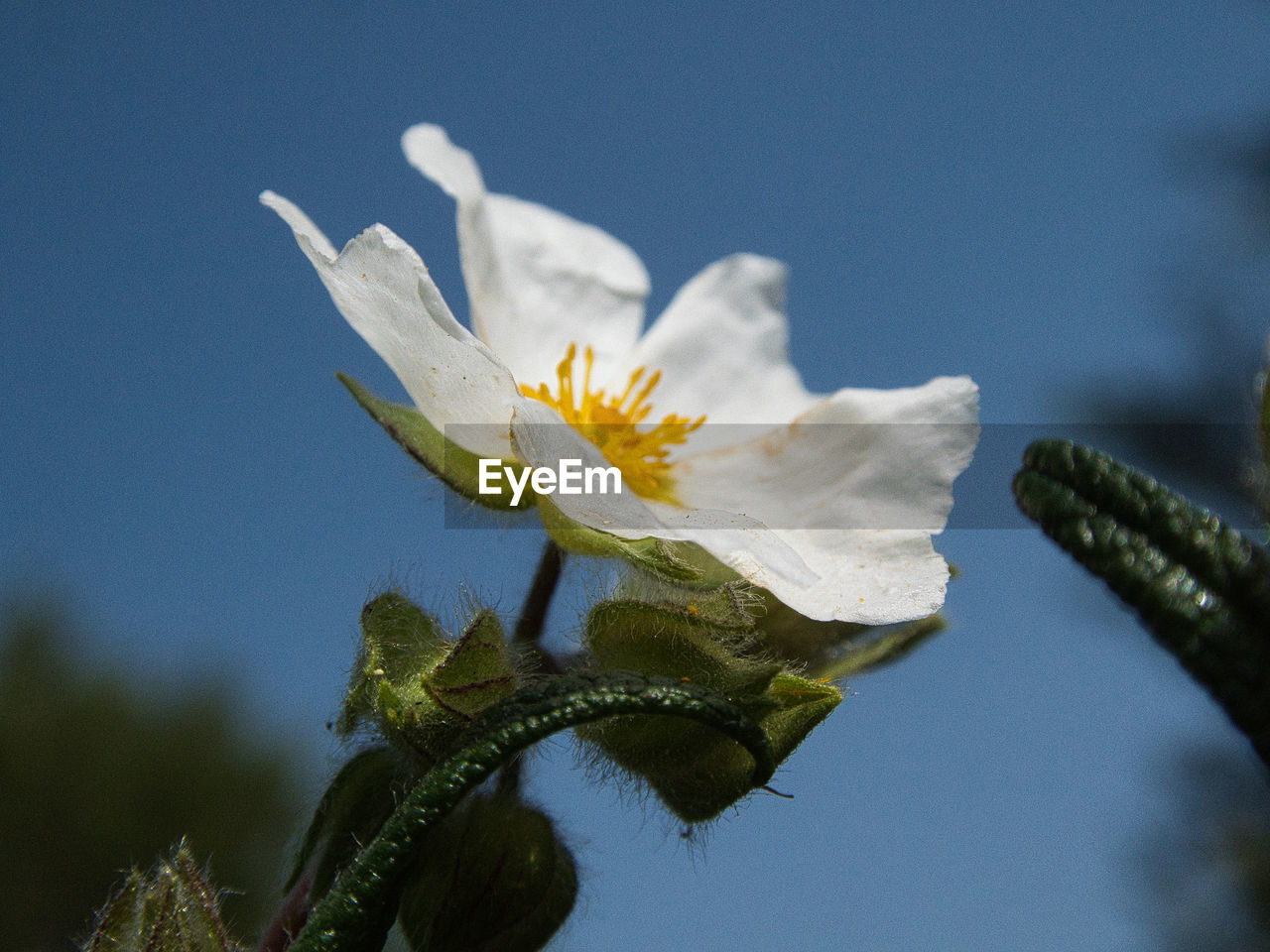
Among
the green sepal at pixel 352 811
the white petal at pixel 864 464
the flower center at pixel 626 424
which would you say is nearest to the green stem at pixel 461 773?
the green sepal at pixel 352 811

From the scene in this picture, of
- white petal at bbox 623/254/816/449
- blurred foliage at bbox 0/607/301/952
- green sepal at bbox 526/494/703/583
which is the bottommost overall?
blurred foliage at bbox 0/607/301/952

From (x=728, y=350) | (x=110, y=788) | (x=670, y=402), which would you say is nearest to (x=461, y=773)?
(x=670, y=402)

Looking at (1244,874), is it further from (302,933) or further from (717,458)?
(302,933)

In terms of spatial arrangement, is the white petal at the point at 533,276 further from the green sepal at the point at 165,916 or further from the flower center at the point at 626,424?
the green sepal at the point at 165,916

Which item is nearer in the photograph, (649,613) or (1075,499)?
(1075,499)

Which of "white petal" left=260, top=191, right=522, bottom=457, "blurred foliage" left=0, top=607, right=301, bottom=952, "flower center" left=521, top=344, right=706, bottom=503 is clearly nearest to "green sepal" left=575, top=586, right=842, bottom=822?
"white petal" left=260, top=191, right=522, bottom=457

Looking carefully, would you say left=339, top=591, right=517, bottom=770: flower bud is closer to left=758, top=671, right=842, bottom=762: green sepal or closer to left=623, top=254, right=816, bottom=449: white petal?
left=758, top=671, right=842, bottom=762: green sepal

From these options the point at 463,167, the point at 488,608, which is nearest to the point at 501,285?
the point at 463,167
